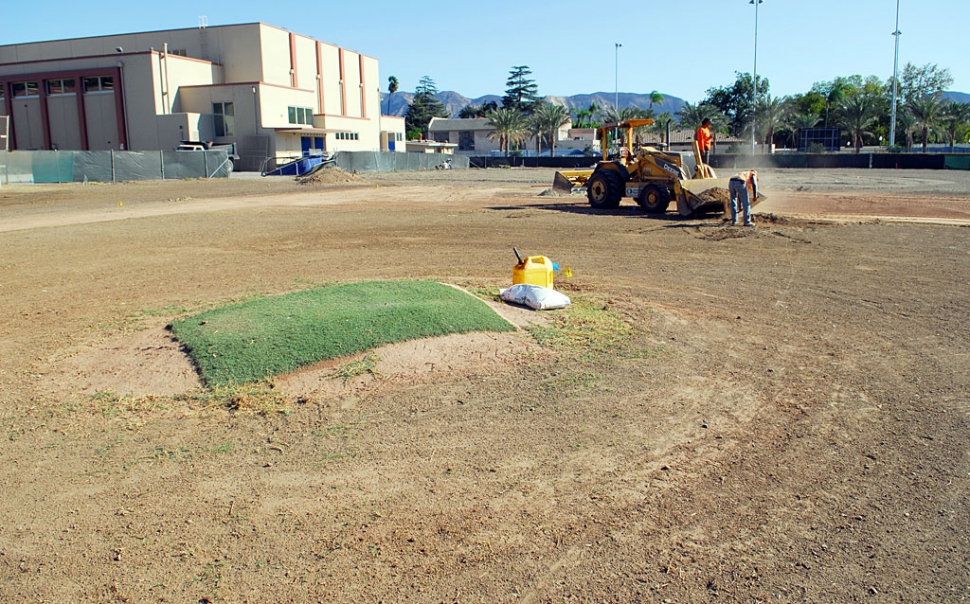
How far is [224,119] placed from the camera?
62125 millimetres

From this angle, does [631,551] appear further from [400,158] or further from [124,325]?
[400,158]

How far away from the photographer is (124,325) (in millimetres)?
8930

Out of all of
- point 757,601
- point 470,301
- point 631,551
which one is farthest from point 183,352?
point 757,601

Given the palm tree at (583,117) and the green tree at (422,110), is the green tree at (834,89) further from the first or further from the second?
the green tree at (422,110)

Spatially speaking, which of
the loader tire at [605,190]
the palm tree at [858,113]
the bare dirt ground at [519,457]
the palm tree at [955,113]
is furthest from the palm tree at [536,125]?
the bare dirt ground at [519,457]

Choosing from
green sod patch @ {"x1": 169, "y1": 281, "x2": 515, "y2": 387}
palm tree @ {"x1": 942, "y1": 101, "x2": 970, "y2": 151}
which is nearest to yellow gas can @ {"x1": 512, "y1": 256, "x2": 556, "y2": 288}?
green sod patch @ {"x1": 169, "y1": 281, "x2": 515, "y2": 387}

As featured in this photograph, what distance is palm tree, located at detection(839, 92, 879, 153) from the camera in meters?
81.8

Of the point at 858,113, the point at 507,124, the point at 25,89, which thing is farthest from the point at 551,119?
the point at 25,89

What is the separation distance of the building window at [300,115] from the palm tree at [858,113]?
5791 centimetres

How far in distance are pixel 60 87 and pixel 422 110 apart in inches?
3692

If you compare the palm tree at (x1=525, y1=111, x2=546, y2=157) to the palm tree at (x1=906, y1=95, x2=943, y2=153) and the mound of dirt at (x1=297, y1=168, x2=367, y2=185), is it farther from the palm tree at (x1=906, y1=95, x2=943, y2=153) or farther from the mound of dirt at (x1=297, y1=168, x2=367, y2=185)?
the mound of dirt at (x1=297, y1=168, x2=367, y2=185)

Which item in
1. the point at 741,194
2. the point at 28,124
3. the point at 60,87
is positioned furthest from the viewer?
the point at 28,124

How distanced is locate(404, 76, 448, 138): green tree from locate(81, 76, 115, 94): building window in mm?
83063

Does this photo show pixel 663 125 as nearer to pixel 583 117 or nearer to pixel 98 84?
pixel 583 117
